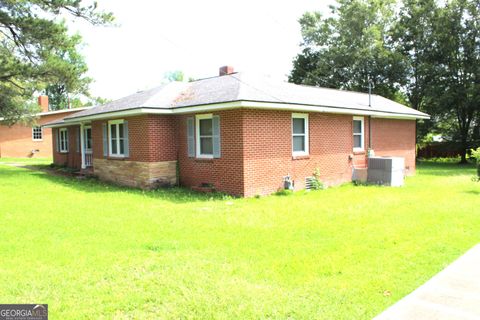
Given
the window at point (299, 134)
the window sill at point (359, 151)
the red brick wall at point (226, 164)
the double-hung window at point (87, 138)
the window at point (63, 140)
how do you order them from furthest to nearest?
1. the window at point (63, 140)
2. the double-hung window at point (87, 138)
3. the window sill at point (359, 151)
4. the window at point (299, 134)
5. the red brick wall at point (226, 164)

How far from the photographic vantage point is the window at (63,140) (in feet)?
75.4

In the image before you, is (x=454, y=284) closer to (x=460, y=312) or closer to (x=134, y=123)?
(x=460, y=312)

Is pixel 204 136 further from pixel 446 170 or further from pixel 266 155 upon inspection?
pixel 446 170

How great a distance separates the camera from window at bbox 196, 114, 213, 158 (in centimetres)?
1245

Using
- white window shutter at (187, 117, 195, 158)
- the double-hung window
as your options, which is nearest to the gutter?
white window shutter at (187, 117, 195, 158)

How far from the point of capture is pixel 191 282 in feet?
15.3

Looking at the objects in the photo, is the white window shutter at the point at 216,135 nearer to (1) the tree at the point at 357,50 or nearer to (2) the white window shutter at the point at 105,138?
(2) the white window shutter at the point at 105,138

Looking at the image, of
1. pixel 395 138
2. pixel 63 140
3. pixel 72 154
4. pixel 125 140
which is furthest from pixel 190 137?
pixel 63 140

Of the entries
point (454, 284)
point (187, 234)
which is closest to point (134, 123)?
point (187, 234)

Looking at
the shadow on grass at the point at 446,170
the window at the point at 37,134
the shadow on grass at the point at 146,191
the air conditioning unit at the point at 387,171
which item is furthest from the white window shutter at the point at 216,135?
the window at the point at 37,134

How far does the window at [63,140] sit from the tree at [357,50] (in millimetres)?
21390

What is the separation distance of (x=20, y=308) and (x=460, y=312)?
14.6ft

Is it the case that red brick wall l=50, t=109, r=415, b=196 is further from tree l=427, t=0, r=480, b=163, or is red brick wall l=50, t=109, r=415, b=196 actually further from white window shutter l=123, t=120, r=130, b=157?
tree l=427, t=0, r=480, b=163

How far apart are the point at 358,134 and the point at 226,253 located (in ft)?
38.3
